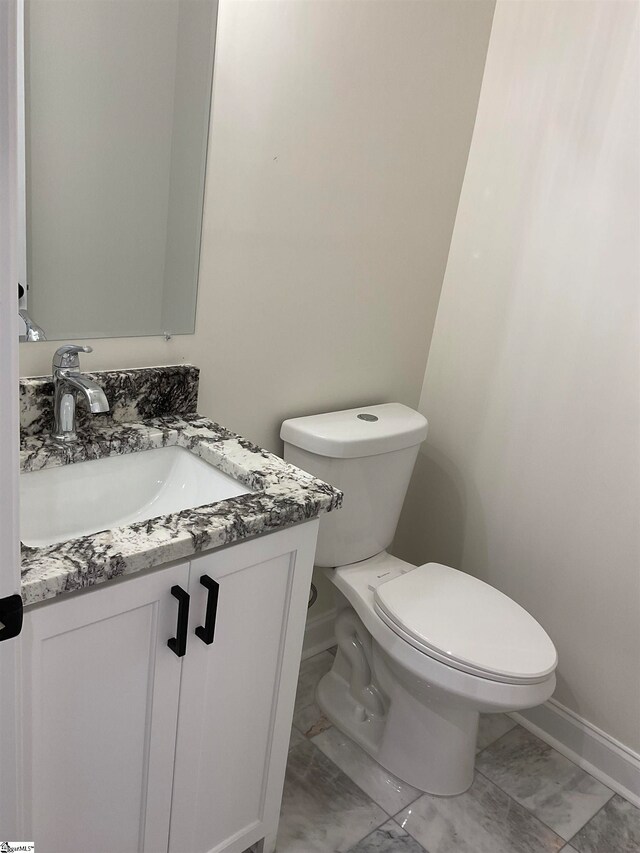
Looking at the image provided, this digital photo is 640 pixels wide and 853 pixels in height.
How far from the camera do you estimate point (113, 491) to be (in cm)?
133

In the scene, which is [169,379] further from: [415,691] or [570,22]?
[570,22]

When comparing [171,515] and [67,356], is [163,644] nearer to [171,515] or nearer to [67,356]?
[171,515]

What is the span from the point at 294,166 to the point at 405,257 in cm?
47

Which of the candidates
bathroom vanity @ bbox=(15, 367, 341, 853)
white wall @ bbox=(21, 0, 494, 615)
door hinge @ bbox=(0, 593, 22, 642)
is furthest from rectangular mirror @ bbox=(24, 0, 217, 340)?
door hinge @ bbox=(0, 593, 22, 642)

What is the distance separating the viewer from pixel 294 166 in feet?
5.16

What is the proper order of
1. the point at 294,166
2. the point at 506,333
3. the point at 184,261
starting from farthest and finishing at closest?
the point at 506,333, the point at 294,166, the point at 184,261

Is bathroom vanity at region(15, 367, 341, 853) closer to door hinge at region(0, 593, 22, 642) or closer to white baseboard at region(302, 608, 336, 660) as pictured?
door hinge at region(0, 593, 22, 642)

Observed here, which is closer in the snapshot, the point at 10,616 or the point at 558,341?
the point at 10,616

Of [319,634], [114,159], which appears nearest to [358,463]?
[319,634]

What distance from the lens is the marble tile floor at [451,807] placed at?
1628 millimetres

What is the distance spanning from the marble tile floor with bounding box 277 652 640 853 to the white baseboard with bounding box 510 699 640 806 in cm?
2

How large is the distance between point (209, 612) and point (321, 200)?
1.00 meters

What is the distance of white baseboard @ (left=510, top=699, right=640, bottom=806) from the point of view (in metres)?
1.84

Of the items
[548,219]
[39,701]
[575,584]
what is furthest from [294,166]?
[575,584]
